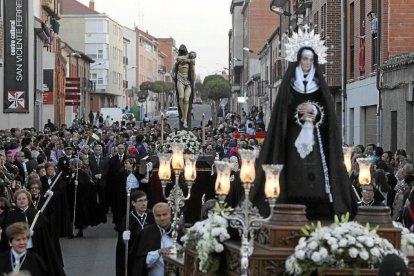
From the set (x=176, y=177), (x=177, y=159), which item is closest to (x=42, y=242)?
(x=177, y=159)

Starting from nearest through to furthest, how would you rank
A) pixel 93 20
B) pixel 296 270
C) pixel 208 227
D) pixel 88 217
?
pixel 296 270 → pixel 208 227 → pixel 88 217 → pixel 93 20

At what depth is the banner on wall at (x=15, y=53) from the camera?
166 ft

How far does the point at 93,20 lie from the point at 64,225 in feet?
326

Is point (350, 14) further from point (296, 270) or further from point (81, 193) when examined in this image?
point (296, 270)

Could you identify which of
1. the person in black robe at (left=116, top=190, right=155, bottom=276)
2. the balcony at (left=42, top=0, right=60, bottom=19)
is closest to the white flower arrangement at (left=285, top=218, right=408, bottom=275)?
the person in black robe at (left=116, top=190, right=155, bottom=276)

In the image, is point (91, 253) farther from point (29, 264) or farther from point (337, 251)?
point (337, 251)

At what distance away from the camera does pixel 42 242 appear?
1410 cm

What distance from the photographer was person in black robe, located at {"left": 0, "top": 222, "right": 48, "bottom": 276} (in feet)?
37.8

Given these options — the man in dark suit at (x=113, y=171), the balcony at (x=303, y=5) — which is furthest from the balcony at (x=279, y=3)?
the man in dark suit at (x=113, y=171)

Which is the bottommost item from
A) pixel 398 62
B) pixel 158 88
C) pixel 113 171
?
pixel 113 171

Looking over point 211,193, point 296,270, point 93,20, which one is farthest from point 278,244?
point 93,20

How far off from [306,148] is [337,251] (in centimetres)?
191

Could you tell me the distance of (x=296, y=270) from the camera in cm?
923

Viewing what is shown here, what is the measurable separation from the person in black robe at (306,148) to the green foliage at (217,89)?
10479 cm
